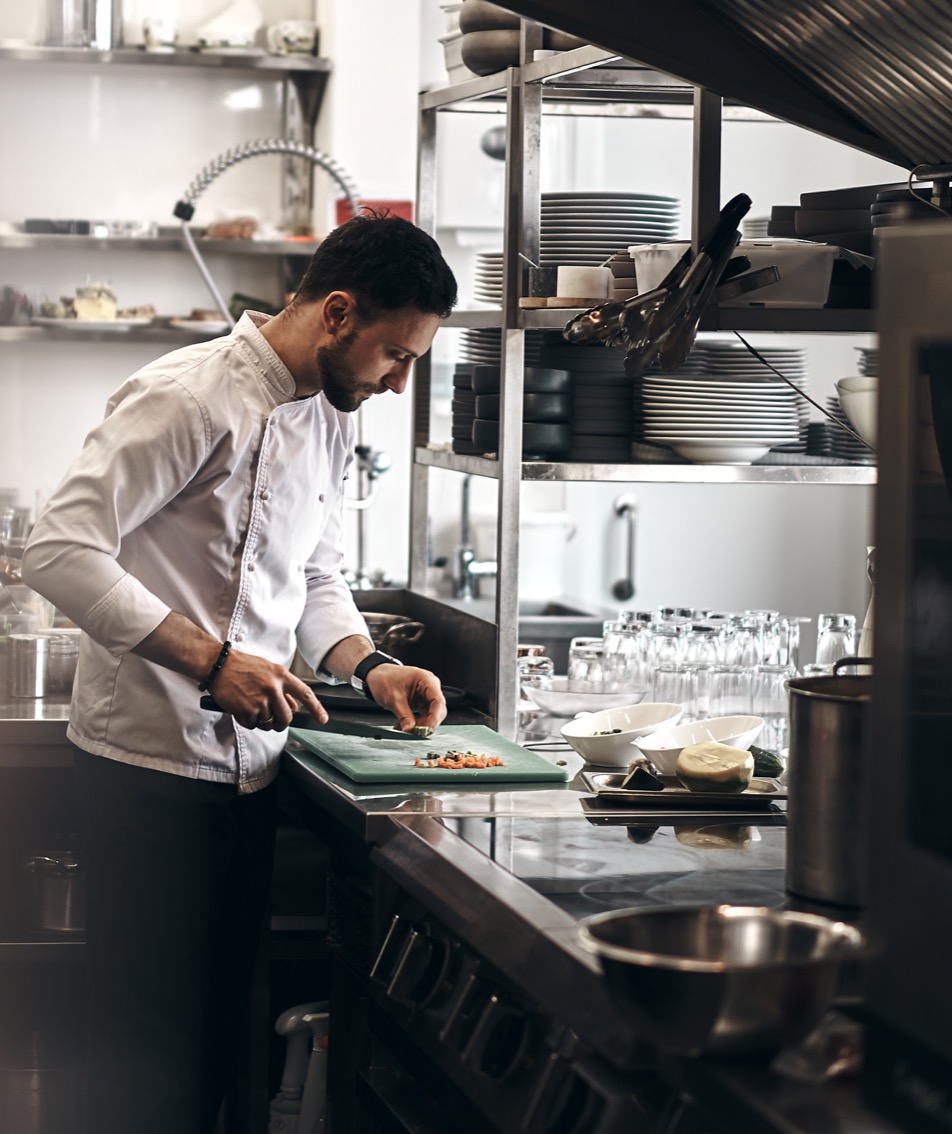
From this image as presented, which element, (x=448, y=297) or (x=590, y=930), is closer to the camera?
(x=590, y=930)

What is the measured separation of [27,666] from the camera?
2.85 m

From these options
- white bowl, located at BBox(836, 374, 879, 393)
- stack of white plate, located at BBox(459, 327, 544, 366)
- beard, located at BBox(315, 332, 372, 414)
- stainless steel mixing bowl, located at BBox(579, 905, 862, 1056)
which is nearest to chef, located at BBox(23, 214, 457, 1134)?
beard, located at BBox(315, 332, 372, 414)

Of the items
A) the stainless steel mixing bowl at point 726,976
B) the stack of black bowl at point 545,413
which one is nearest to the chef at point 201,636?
the stack of black bowl at point 545,413

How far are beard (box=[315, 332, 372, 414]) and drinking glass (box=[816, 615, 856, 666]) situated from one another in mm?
798

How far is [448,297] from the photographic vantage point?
2.37 m

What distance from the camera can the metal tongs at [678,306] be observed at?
188cm

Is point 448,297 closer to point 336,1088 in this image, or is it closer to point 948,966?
point 336,1088

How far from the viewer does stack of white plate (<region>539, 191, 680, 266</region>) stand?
2.65 meters

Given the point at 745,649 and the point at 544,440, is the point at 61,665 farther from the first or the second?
the point at 745,649

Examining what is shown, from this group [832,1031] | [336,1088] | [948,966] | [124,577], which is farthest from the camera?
[336,1088]

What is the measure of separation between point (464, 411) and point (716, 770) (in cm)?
103

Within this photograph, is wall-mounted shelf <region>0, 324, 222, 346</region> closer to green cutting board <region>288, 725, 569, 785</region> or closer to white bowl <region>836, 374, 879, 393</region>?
green cutting board <region>288, 725, 569, 785</region>

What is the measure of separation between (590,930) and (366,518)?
4.44m

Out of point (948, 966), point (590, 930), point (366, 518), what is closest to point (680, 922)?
point (590, 930)
